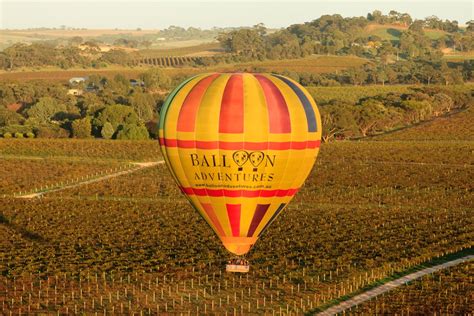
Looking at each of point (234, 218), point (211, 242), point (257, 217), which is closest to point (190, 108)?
point (234, 218)

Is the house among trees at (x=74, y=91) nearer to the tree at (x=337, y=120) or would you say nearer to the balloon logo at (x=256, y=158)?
the tree at (x=337, y=120)

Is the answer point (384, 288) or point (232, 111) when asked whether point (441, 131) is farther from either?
point (232, 111)

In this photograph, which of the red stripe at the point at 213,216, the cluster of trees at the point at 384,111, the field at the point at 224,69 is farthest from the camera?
the field at the point at 224,69

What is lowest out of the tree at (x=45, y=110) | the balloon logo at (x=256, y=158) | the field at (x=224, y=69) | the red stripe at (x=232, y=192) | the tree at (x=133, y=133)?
the field at (x=224, y=69)

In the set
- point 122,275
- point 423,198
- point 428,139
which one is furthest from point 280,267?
point 428,139

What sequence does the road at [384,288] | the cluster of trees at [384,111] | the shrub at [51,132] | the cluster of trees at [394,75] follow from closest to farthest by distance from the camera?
the road at [384,288] → the shrub at [51,132] → the cluster of trees at [384,111] → the cluster of trees at [394,75]

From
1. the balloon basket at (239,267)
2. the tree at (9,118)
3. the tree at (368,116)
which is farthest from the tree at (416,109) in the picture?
the balloon basket at (239,267)

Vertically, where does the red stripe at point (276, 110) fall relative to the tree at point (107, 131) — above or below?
above

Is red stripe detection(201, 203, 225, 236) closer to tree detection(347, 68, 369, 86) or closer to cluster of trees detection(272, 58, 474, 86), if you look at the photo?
cluster of trees detection(272, 58, 474, 86)
